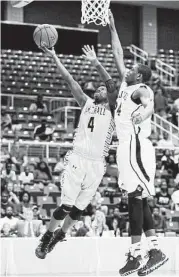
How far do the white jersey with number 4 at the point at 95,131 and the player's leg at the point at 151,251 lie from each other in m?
1.02

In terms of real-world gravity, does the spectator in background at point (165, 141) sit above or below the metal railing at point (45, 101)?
below

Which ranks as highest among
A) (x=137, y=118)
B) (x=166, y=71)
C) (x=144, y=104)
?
(x=166, y=71)

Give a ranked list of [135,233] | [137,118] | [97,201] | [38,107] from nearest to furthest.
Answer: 1. [137,118]
2. [135,233]
3. [97,201]
4. [38,107]

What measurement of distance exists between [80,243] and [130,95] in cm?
266

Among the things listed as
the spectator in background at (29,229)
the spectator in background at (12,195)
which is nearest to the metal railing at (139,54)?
the spectator in background at (12,195)

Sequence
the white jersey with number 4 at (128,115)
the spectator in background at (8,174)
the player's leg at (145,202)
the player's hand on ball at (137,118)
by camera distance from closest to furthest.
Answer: the player's hand on ball at (137,118) → the player's leg at (145,202) → the white jersey with number 4 at (128,115) → the spectator in background at (8,174)

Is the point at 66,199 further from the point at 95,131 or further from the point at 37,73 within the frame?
the point at 37,73

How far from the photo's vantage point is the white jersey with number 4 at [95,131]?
7199mm

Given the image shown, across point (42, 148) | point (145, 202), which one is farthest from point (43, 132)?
point (145, 202)

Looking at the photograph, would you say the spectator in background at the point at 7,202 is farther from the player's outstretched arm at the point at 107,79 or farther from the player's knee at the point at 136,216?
the player's knee at the point at 136,216

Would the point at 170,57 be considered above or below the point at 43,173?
above

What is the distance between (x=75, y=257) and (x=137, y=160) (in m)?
2.50

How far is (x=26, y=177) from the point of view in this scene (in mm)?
14219

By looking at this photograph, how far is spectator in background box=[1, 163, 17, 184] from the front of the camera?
1367 centimetres
